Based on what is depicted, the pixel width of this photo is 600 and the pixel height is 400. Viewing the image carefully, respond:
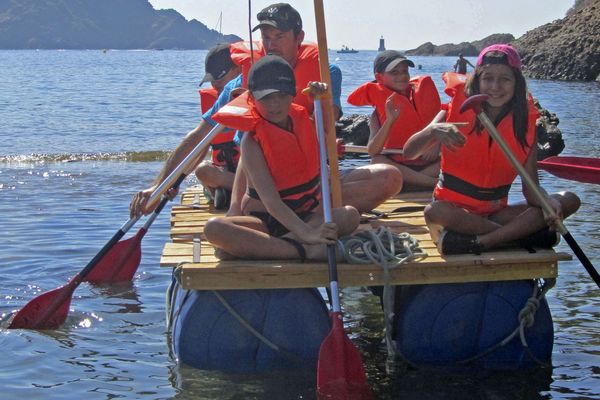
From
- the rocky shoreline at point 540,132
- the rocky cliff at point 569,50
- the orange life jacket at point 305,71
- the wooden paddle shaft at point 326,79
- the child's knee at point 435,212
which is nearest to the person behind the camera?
the child's knee at point 435,212

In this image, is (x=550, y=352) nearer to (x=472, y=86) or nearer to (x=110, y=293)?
(x=472, y=86)

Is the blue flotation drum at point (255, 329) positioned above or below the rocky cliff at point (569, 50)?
below

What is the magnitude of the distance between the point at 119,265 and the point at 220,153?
1.19 m

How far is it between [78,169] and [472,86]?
34.0ft

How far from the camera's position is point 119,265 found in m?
8.30

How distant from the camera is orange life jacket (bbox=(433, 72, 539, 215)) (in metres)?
6.19

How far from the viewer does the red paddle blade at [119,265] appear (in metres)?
8.28

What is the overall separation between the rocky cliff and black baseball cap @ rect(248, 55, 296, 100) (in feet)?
110

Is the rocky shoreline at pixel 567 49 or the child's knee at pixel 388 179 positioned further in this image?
the rocky shoreline at pixel 567 49

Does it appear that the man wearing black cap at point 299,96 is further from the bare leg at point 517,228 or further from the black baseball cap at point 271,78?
the bare leg at point 517,228

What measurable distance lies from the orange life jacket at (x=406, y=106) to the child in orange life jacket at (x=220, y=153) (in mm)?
1183

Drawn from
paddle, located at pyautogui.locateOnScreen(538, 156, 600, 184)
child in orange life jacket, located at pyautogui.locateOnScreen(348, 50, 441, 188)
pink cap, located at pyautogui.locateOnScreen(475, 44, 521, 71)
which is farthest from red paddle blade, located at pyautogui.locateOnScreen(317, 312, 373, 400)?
child in orange life jacket, located at pyautogui.locateOnScreen(348, 50, 441, 188)

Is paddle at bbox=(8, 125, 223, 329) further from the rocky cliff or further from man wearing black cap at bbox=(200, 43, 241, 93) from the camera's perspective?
the rocky cliff

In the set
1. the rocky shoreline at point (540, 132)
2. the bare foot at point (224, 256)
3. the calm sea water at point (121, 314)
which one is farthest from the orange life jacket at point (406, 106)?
the rocky shoreline at point (540, 132)
